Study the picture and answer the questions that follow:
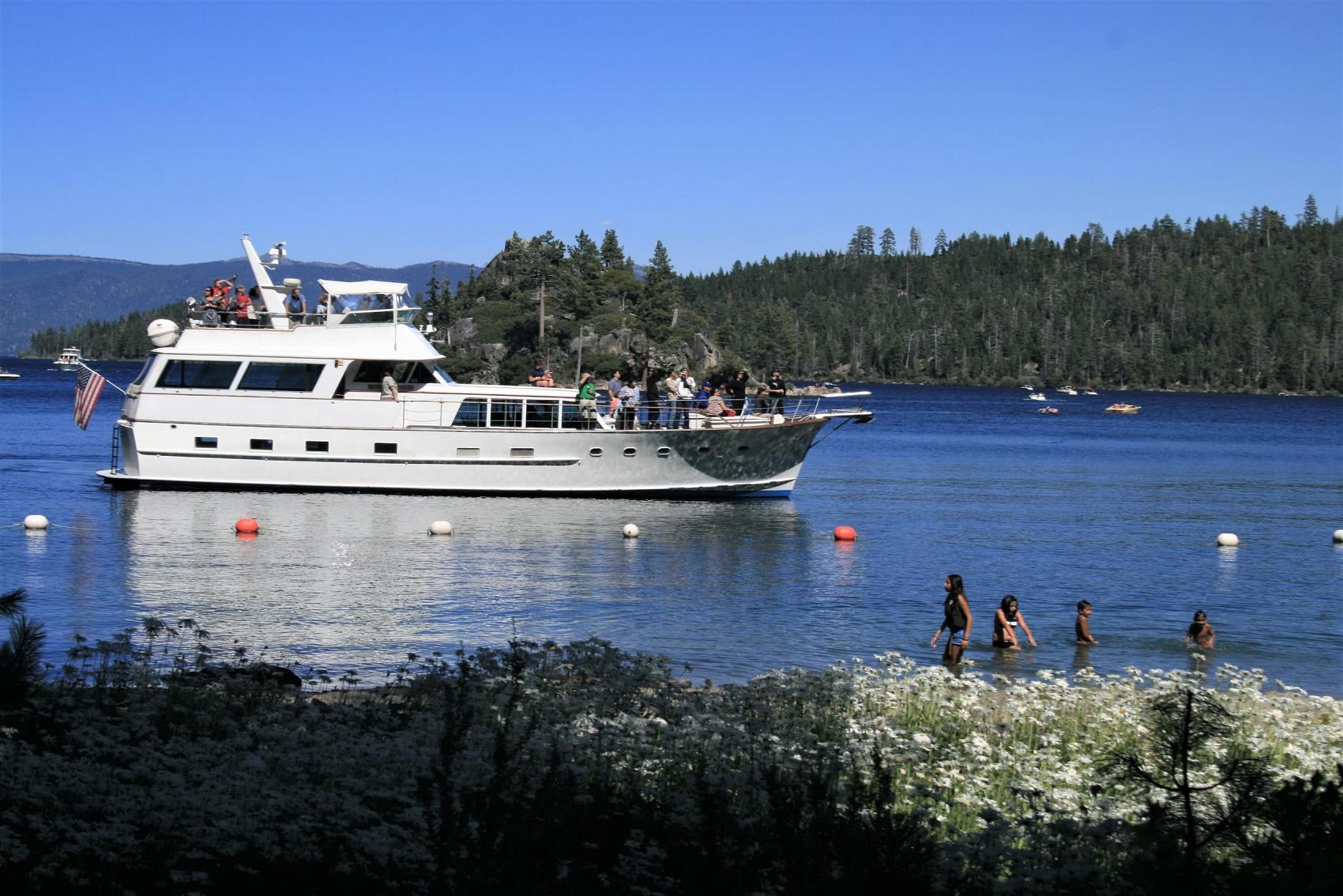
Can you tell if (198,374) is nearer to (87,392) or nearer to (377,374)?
(87,392)

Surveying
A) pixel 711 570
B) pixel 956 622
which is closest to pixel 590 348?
pixel 711 570

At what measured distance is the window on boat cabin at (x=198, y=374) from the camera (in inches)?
1358

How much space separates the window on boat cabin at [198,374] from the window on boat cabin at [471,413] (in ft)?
17.7

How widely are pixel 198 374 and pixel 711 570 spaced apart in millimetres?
15449

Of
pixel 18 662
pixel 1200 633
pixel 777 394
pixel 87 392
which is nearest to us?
pixel 18 662

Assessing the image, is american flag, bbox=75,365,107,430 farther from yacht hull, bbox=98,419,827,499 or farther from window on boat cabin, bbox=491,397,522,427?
window on boat cabin, bbox=491,397,522,427

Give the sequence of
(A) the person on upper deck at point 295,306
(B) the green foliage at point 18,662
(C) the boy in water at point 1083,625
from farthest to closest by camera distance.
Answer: (A) the person on upper deck at point 295,306, (C) the boy in water at point 1083,625, (B) the green foliage at point 18,662

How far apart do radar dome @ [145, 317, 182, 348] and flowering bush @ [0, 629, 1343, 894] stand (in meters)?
24.4

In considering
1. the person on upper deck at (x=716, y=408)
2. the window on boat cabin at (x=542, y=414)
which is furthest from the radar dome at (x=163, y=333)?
the person on upper deck at (x=716, y=408)

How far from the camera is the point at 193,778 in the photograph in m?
7.96

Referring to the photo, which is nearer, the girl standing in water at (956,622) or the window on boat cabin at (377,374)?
the girl standing in water at (956,622)

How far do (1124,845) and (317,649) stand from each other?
42.1 ft

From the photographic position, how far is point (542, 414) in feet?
115

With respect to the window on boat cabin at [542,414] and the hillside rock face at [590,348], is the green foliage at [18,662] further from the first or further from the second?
the hillside rock face at [590,348]
